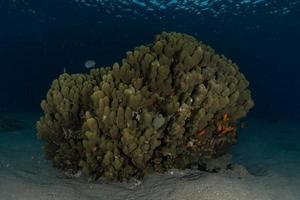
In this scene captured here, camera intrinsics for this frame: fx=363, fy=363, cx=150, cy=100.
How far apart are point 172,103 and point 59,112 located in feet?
7.28

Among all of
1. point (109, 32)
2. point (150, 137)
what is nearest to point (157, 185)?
point (150, 137)

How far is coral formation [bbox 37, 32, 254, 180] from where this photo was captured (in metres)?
6.30

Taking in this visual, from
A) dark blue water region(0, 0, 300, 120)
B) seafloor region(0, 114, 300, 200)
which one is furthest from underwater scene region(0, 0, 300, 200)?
dark blue water region(0, 0, 300, 120)

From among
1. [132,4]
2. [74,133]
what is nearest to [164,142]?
[74,133]

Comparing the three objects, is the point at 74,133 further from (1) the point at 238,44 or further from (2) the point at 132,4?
(1) the point at 238,44

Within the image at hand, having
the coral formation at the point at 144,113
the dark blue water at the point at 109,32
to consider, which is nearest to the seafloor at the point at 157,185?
the coral formation at the point at 144,113

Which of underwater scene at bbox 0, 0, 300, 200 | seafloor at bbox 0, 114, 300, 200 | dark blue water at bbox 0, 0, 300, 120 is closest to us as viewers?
seafloor at bbox 0, 114, 300, 200

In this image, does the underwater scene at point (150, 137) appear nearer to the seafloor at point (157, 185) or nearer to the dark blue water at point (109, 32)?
the seafloor at point (157, 185)

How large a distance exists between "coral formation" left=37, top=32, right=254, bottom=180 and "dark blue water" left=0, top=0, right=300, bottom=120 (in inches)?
696

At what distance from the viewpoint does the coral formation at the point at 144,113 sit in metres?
6.30

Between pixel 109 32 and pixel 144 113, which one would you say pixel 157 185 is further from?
pixel 109 32

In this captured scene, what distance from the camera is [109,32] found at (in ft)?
105

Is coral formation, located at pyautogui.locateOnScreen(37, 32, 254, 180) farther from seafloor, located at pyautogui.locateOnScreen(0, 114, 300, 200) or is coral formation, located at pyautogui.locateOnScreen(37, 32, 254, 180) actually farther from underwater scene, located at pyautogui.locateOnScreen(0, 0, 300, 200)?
seafloor, located at pyautogui.locateOnScreen(0, 114, 300, 200)

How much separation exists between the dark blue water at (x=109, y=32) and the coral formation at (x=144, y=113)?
17.7 meters
